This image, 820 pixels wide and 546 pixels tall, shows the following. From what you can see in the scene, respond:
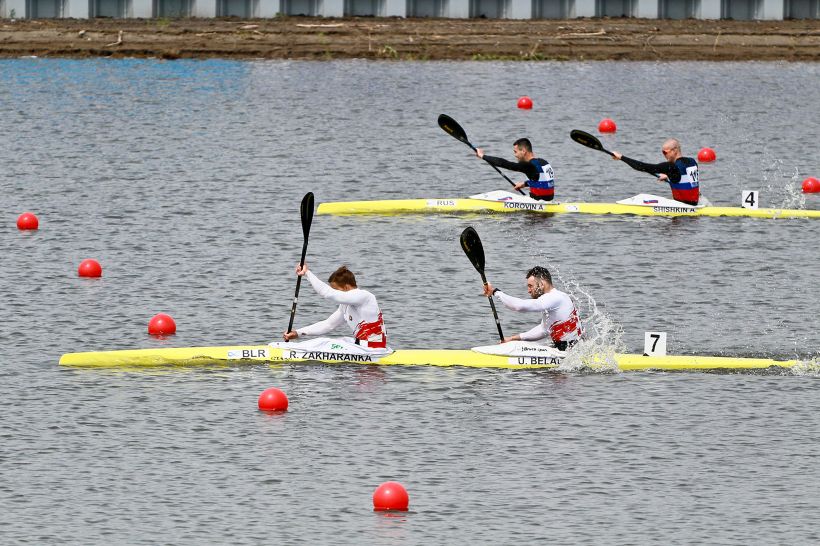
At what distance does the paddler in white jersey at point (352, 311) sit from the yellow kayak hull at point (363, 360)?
240mm

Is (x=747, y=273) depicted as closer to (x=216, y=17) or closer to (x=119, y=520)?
(x=119, y=520)

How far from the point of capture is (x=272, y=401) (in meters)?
21.5

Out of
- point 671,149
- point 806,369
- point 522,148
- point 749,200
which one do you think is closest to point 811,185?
point 749,200

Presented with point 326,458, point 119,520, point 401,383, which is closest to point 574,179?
point 401,383

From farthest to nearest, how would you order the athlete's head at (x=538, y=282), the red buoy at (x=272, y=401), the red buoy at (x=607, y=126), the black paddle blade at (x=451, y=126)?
the red buoy at (x=607, y=126)
the black paddle blade at (x=451, y=126)
the athlete's head at (x=538, y=282)
the red buoy at (x=272, y=401)

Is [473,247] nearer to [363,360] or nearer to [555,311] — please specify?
[555,311]

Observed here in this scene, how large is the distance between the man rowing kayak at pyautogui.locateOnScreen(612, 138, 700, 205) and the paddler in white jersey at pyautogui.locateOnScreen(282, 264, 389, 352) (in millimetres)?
12398

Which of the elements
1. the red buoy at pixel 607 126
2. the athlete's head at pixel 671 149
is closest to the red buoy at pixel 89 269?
the athlete's head at pixel 671 149

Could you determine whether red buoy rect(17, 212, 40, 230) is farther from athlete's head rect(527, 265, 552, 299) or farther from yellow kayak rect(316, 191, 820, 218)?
athlete's head rect(527, 265, 552, 299)

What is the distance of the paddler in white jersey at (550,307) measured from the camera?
23.2 metres

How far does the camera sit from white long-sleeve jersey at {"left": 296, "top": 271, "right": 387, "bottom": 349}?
910 inches

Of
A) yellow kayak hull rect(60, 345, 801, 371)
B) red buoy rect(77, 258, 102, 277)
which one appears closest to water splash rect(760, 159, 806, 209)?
yellow kayak hull rect(60, 345, 801, 371)

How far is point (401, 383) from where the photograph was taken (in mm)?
22859

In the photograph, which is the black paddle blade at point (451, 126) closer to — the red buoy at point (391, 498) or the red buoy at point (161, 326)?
the red buoy at point (161, 326)
